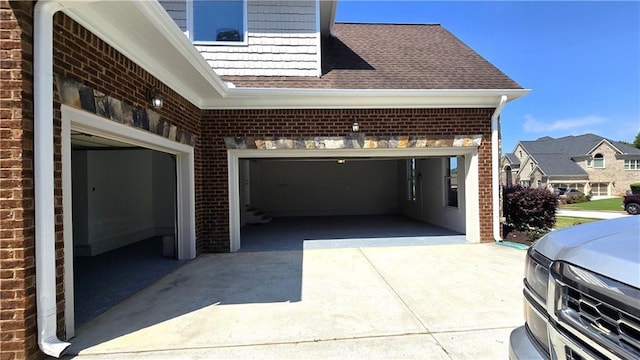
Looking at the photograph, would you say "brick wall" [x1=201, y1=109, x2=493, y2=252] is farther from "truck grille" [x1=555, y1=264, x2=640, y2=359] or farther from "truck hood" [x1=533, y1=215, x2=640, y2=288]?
"truck grille" [x1=555, y1=264, x2=640, y2=359]

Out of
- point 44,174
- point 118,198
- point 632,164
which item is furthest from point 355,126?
point 632,164

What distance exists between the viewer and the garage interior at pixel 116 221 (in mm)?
5305

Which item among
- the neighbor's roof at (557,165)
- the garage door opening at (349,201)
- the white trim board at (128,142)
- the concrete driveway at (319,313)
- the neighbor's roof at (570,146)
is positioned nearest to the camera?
the concrete driveway at (319,313)

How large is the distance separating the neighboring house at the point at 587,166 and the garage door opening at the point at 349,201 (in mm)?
30296

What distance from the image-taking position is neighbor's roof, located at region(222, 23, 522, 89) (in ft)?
25.3

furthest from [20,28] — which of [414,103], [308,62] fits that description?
[414,103]

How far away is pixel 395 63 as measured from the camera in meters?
8.82

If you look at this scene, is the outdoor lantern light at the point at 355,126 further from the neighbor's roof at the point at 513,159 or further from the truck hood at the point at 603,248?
the neighbor's roof at the point at 513,159

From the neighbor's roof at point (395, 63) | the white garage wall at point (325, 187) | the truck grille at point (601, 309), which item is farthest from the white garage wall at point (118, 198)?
the truck grille at point (601, 309)

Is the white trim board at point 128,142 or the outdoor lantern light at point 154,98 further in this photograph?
the outdoor lantern light at point 154,98

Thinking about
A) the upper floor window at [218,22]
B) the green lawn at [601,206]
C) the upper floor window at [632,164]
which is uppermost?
the upper floor window at [218,22]

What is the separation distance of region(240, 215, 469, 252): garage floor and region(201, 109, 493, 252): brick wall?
1.21 meters

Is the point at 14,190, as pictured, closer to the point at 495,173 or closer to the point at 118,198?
the point at 118,198

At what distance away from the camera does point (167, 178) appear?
10.1 m
